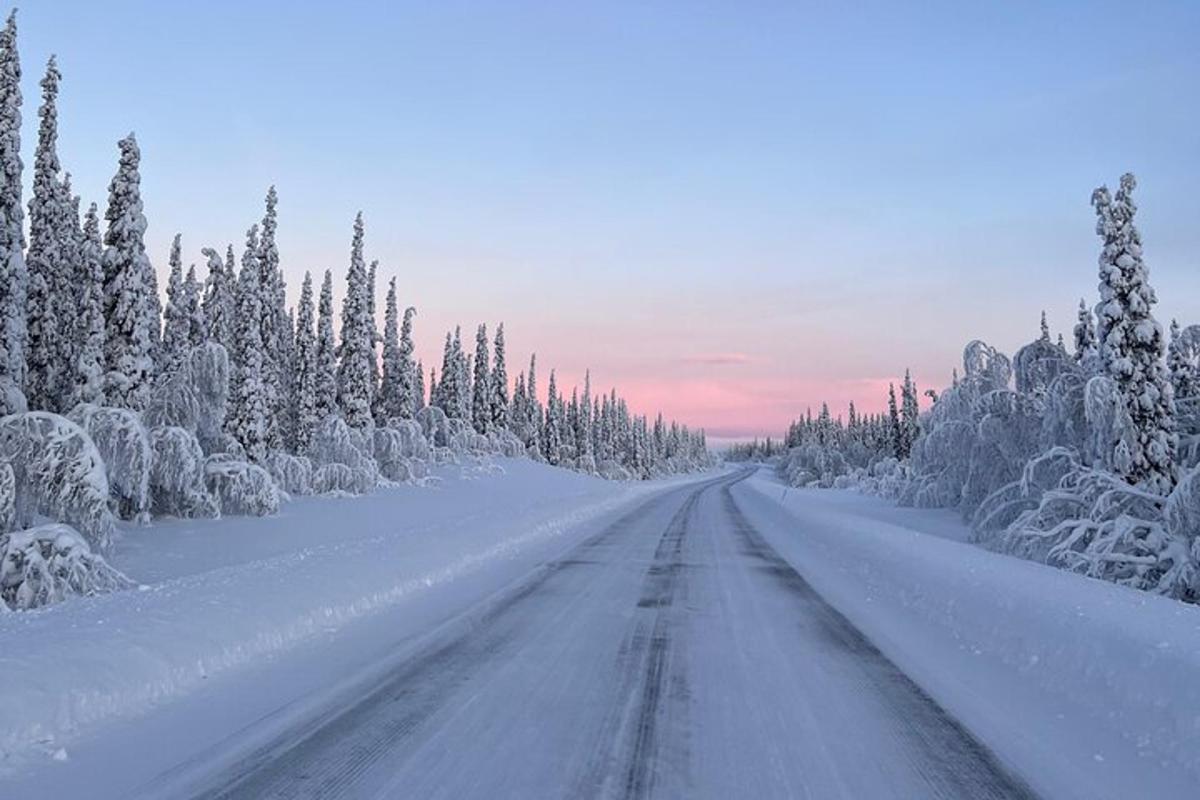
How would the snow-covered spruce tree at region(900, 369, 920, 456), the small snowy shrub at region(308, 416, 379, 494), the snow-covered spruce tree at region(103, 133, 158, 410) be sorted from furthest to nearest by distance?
the snow-covered spruce tree at region(900, 369, 920, 456) < the small snowy shrub at region(308, 416, 379, 494) < the snow-covered spruce tree at region(103, 133, 158, 410)

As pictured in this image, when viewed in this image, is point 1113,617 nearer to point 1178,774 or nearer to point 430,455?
point 1178,774

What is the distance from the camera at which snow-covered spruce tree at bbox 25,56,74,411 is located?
1094 inches

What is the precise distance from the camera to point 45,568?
36.2 feet

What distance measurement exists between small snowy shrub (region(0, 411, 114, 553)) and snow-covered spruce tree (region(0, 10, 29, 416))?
831 centimetres

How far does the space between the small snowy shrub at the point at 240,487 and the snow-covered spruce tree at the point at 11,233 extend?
5247 mm

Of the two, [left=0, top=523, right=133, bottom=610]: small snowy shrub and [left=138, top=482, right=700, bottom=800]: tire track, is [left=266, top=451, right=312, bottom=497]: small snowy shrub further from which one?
[left=138, top=482, right=700, bottom=800]: tire track

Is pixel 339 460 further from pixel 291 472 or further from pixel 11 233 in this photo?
pixel 11 233

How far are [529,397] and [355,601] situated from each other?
81780 mm

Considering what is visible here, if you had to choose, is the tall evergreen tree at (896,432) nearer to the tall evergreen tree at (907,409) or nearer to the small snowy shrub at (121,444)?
the tall evergreen tree at (907,409)

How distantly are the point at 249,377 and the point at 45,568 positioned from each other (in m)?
21.9

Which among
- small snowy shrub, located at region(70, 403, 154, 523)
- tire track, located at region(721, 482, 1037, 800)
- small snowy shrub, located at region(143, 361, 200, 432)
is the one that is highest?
small snowy shrub, located at region(143, 361, 200, 432)

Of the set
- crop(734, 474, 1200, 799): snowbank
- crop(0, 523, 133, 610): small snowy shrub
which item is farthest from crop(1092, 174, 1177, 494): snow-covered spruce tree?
crop(0, 523, 133, 610): small snowy shrub

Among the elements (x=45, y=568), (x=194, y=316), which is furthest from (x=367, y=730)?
(x=194, y=316)

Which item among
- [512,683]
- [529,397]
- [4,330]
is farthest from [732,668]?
[529,397]
